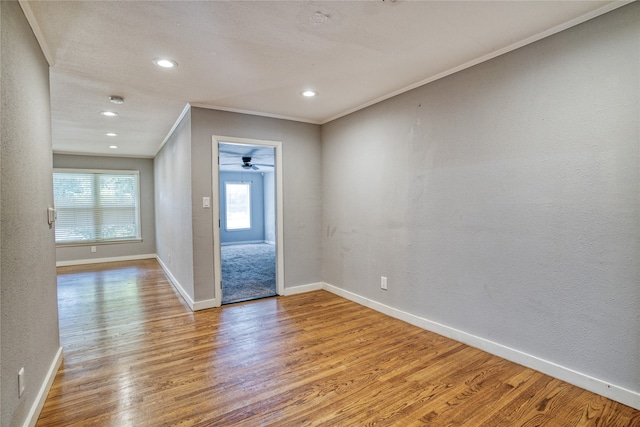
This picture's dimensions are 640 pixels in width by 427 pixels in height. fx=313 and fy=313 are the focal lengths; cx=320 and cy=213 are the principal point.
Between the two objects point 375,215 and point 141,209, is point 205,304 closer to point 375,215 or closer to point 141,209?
point 375,215

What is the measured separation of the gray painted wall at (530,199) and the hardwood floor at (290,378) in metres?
0.35

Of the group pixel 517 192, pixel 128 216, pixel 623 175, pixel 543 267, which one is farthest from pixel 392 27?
pixel 128 216

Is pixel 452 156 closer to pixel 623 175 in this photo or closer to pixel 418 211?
pixel 418 211

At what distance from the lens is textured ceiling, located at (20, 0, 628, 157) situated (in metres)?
1.84

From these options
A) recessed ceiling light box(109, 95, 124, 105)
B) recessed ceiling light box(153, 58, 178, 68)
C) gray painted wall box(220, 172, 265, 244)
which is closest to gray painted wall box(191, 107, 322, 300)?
recessed ceiling light box(109, 95, 124, 105)

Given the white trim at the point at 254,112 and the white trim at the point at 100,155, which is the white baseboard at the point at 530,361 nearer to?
the white trim at the point at 254,112

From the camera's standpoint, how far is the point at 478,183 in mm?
2564

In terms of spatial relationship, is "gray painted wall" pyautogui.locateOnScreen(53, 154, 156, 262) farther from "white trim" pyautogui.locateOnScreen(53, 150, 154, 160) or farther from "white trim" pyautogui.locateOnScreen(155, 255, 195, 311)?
"white trim" pyautogui.locateOnScreen(155, 255, 195, 311)

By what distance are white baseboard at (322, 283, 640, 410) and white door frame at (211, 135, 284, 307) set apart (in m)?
1.48

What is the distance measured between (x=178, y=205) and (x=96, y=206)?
378 centimetres

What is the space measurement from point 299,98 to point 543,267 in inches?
106

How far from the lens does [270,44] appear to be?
87.3 inches

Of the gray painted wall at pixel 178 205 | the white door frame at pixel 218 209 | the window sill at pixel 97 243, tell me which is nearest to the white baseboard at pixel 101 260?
the window sill at pixel 97 243

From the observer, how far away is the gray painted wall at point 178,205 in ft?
12.3
